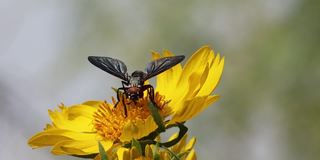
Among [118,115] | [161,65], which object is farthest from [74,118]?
[161,65]

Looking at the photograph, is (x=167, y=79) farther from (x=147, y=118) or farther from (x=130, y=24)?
(x=130, y=24)

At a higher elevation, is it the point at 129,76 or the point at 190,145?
the point at 129,76

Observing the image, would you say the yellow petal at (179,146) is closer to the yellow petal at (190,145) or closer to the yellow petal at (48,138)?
the yellow petal at (190,145)

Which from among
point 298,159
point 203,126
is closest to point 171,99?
point 203,126

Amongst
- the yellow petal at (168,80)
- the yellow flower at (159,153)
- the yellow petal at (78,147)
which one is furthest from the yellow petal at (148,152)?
the yellow petal at (168,80)

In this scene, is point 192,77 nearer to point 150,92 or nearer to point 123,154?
point 150,92

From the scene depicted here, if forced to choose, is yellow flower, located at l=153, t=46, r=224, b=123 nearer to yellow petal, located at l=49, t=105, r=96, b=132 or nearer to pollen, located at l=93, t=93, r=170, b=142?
pollen, located at l=93, t=93, r=170, b=142
